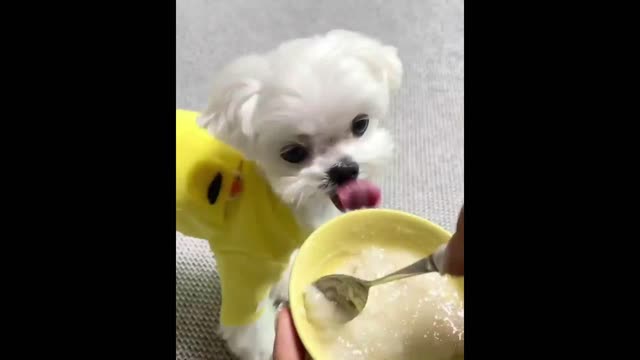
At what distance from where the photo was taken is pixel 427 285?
607 mm

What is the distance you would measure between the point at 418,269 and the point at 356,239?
0.38 ft

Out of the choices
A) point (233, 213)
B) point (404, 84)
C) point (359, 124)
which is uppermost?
point (359, 124)

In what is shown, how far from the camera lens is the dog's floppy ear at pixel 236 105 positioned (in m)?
0.73

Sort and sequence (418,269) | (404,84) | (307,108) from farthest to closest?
1. (404,84)
2. (307,108)
3. (418,269)

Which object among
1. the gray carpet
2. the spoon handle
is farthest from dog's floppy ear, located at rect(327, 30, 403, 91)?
the gray carpet

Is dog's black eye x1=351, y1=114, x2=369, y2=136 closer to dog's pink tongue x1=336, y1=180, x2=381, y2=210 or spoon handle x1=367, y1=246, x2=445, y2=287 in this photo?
dog's pink tongue x1=336, y1=180, x2=381, y2=210

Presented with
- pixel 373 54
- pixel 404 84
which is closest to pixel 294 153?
pixel 373 54

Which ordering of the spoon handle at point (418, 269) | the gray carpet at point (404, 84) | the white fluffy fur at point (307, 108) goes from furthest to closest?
the gray carpet at point (404, 84) → the white fluffy fur at point (307, 108) → the spoon handle at point (418, 269)

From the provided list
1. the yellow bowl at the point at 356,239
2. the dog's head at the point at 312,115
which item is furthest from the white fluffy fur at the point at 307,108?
the yellow bowl at the point at 356,239

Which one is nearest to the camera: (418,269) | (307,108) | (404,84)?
(418,269)

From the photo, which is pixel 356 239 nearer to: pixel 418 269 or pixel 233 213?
pixel 418 269

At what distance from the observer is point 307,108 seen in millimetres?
714

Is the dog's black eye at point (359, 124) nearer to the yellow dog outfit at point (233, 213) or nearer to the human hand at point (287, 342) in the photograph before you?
the yellow dog outfit at point (233, 213)
